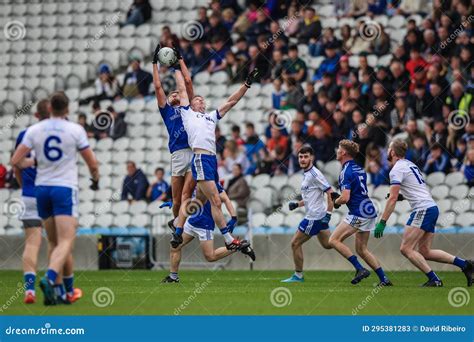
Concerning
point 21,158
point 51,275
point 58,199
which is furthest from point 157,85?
point 51,275

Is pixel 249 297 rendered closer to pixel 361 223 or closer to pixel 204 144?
pixel 204 144

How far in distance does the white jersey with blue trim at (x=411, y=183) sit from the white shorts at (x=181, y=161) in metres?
3.40

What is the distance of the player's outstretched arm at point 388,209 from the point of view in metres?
17.1

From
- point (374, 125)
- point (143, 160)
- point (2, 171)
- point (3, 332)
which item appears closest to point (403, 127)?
point (374, 125)

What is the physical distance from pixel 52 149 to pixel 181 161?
606cm

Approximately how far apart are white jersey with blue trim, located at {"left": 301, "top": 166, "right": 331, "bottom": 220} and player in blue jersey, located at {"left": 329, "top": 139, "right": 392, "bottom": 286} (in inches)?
32.3

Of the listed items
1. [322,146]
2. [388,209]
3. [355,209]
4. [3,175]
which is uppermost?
[322,146]

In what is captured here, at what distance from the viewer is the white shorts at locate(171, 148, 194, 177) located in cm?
1880

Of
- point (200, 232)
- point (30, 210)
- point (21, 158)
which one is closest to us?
point (21, 158)

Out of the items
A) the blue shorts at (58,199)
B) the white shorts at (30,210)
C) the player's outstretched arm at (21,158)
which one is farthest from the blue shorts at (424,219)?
the player's outstretched arm at (21,158)

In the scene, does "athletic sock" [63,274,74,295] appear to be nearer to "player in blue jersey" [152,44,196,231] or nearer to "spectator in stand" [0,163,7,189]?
"player in blue jersey" [152,44,196,231]

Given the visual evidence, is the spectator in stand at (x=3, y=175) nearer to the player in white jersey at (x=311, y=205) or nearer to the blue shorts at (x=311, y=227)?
the player in white jersey at (x=311, y=205)

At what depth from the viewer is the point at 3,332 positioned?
39.9 feet

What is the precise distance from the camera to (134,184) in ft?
90.5
